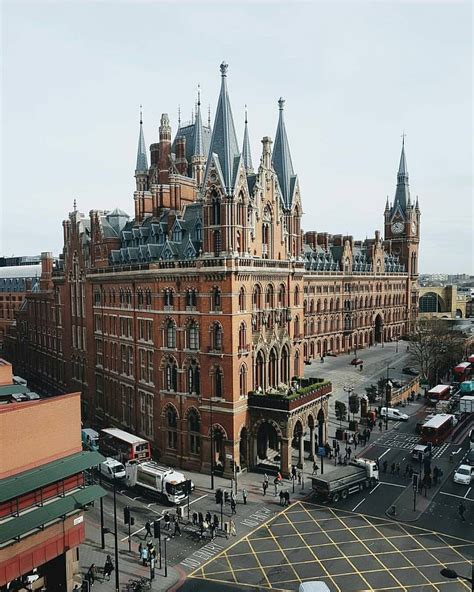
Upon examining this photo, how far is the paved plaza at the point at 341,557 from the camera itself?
33312mm

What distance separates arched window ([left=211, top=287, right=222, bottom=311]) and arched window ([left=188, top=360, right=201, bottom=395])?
661 cm

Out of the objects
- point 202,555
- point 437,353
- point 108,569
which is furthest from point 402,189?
point 108,569

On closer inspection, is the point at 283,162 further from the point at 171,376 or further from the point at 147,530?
the point at 147,530

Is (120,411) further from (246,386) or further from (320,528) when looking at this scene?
(320,528)

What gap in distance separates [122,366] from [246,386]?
66.0ft

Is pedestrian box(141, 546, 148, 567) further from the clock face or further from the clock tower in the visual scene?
A: the clock face

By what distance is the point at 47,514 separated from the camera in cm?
2941

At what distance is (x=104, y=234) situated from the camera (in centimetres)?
6950

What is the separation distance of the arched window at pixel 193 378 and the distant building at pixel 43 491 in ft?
67.2

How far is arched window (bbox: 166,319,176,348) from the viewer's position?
2178 inches

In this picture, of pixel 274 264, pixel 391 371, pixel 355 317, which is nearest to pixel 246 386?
pixel 274 264

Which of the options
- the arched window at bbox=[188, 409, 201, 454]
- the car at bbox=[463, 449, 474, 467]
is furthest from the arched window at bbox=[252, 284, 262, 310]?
the car at bbox=[463, 449, 474, 467]

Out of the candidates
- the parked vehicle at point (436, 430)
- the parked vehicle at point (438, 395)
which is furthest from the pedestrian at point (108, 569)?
the parked vehicle at point (438, 395)

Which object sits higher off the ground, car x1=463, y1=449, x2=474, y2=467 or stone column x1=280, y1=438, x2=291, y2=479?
stone column x1=280, y1=438, x2=291, y2=479
